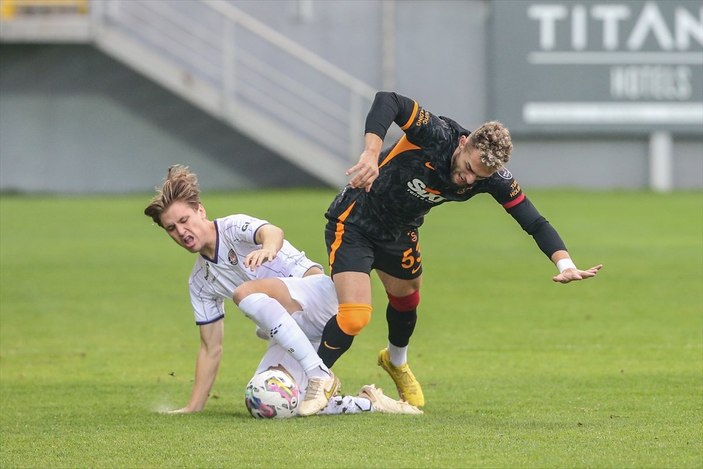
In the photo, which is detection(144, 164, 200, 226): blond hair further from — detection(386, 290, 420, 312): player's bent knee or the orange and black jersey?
detection(386, 290, 420, 312): player's bent knee

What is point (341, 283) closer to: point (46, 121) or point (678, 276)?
point (678, 276)

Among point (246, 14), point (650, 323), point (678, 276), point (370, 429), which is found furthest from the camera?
point (246, 14)

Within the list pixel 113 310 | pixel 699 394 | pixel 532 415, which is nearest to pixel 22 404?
pixel 532 415

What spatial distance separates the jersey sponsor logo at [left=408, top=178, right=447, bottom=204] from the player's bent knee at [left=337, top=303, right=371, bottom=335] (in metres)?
0.72

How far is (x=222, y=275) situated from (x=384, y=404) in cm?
A: 120

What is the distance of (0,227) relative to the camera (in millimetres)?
20797

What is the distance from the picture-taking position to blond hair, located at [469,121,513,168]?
23.5 ft

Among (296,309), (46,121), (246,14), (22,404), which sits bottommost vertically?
(22,404)

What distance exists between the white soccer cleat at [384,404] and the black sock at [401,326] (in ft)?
2.08

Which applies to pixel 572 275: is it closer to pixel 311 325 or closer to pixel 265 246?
pixel 265 246

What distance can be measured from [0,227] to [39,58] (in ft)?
26.3

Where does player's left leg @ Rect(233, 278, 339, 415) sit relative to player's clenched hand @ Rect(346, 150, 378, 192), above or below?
below

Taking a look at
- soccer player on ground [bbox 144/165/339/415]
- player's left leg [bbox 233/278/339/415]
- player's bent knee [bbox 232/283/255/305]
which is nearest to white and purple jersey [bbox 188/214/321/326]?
soccer player on ground [bbox 144/165/339/415]

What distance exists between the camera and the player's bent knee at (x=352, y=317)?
25.5ft
